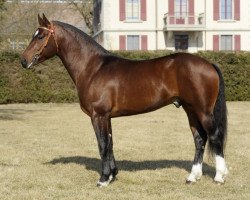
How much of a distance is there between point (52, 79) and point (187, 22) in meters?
21.7

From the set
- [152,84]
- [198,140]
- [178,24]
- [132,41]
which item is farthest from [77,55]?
[132,41]

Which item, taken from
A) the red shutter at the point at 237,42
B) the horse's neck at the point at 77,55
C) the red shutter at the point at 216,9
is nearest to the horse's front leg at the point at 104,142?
the horse's neck at the point at 77,55

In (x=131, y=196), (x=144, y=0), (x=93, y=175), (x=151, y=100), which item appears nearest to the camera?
(x=131, y=196)

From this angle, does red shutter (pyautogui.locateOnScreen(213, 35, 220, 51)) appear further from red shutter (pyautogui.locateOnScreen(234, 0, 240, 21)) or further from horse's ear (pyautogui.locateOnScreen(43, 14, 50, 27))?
horse's ear (pyautogui.locateOnScreen(43, 14, 50, 27))

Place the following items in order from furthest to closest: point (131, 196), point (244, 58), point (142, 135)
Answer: point (244, 58) < point (142, 135) < point (131, 196)

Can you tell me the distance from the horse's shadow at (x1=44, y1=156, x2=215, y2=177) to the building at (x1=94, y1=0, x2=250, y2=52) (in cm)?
3588

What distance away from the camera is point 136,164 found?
29.3ft

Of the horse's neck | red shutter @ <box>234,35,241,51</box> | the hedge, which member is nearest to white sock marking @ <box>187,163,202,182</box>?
the horse's neck

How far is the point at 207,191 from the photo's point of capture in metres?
6.76

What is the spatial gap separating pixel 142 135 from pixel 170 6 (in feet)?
111

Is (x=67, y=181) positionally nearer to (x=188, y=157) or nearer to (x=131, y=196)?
(x=131, y=196)

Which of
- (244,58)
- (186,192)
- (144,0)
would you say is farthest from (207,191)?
(144,0)

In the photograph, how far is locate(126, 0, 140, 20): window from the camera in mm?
45156

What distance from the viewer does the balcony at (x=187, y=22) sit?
44.4m
